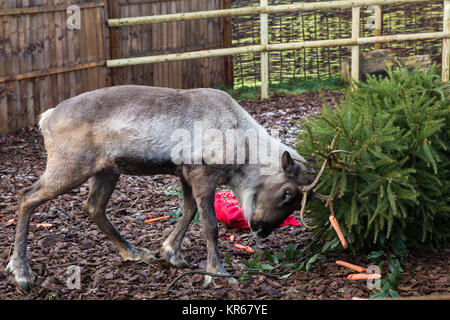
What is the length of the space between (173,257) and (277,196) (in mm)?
956

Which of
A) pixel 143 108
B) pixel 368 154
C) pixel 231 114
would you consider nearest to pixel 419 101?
pixel 368 154

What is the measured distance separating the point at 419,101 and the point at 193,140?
1.61 m

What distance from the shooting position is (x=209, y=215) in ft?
14.8

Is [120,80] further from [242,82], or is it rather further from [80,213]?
[80,213]

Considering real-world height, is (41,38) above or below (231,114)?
above

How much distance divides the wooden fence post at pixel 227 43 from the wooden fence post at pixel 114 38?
230 cm

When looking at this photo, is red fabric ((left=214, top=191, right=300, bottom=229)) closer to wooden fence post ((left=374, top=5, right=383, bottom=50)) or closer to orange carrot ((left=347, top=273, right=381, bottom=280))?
orange carrot ((left=347, top=273, right=381, bottom=280))

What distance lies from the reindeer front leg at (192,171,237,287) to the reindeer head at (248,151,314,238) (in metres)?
0.27

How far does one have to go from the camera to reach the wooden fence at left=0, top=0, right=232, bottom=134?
8477 millimetres

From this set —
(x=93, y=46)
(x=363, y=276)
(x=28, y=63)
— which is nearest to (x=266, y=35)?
(x=93, y=46)

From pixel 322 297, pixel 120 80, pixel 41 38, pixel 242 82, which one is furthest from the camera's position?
pixel 242 82

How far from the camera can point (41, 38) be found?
28.8ft

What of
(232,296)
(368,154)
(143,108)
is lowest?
(232,296)
